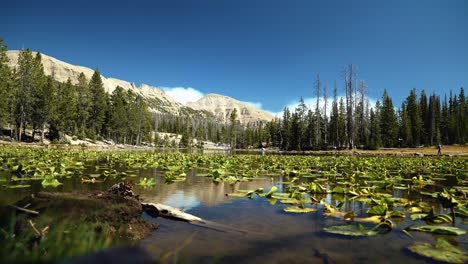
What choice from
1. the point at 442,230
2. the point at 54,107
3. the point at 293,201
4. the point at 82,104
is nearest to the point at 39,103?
the point at 54,107

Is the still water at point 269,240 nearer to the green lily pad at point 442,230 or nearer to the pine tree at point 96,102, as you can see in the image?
the green lily pad at point 442,230

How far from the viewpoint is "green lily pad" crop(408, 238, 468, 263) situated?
2.91 m

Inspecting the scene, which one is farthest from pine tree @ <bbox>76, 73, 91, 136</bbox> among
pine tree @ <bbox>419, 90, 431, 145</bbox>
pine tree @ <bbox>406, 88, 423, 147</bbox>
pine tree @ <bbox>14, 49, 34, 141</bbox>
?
pine tree @ <bbox>419, 90, 431, 145</bbox>

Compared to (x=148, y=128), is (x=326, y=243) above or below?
below

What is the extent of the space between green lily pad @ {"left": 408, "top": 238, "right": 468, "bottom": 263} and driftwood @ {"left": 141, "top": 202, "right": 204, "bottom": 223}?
10.0 feet

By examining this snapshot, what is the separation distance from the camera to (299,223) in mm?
4562

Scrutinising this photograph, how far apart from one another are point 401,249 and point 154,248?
303cm

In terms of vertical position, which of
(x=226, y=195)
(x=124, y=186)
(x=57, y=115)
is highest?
(x=57, y=115)

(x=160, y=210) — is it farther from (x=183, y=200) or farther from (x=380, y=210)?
(x=380, y=210)

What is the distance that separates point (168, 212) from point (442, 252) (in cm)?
388

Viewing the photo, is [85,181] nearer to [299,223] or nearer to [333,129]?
[299,223]

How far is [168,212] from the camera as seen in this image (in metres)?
4.77

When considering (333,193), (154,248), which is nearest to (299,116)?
(333,193)

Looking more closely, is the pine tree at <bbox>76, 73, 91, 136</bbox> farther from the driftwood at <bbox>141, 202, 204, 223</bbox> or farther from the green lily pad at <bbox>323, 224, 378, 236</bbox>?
the green lily pad at <bbox>323, 224, 378, 236</bbox>
